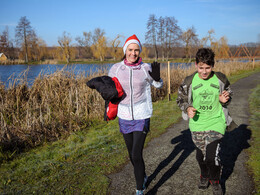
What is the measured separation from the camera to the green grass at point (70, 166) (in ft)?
9.72

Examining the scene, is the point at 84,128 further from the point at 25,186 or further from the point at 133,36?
the point at 133,36

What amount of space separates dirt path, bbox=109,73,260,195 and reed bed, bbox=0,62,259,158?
2.52 m

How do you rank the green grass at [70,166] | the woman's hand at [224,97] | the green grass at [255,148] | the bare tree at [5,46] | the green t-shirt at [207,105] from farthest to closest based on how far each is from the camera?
the bare tree at [5,46] → the green grass at [255,148] → the green grass at [70,166] → the green t-shirt at [207,105] → the woman's hand at [224,97]

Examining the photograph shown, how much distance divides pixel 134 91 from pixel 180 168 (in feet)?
5.57

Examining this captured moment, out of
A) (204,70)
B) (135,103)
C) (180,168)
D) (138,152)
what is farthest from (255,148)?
(135,103)

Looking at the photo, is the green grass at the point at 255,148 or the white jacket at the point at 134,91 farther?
the green grass at the point at 255,148

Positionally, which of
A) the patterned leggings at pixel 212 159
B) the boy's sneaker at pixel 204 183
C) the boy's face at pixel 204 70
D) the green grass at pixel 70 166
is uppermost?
the boy's face at pixel 204 70

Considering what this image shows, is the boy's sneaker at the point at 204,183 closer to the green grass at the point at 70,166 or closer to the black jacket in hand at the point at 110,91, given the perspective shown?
the green grass at the point at 70,166

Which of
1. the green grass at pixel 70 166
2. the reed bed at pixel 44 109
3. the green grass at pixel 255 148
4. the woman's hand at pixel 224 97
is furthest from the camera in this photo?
the reed bed at pixel 44 109

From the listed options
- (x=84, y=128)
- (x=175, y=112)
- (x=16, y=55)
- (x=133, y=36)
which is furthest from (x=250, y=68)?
(x=16, y=55)

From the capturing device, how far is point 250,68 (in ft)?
87.2

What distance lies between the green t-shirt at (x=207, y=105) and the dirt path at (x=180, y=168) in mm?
902

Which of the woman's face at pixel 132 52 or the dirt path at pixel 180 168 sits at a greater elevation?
the woman's face at pixel 132 52

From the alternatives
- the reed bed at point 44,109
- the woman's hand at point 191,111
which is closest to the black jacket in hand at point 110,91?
the woman's hand at point 191,111
